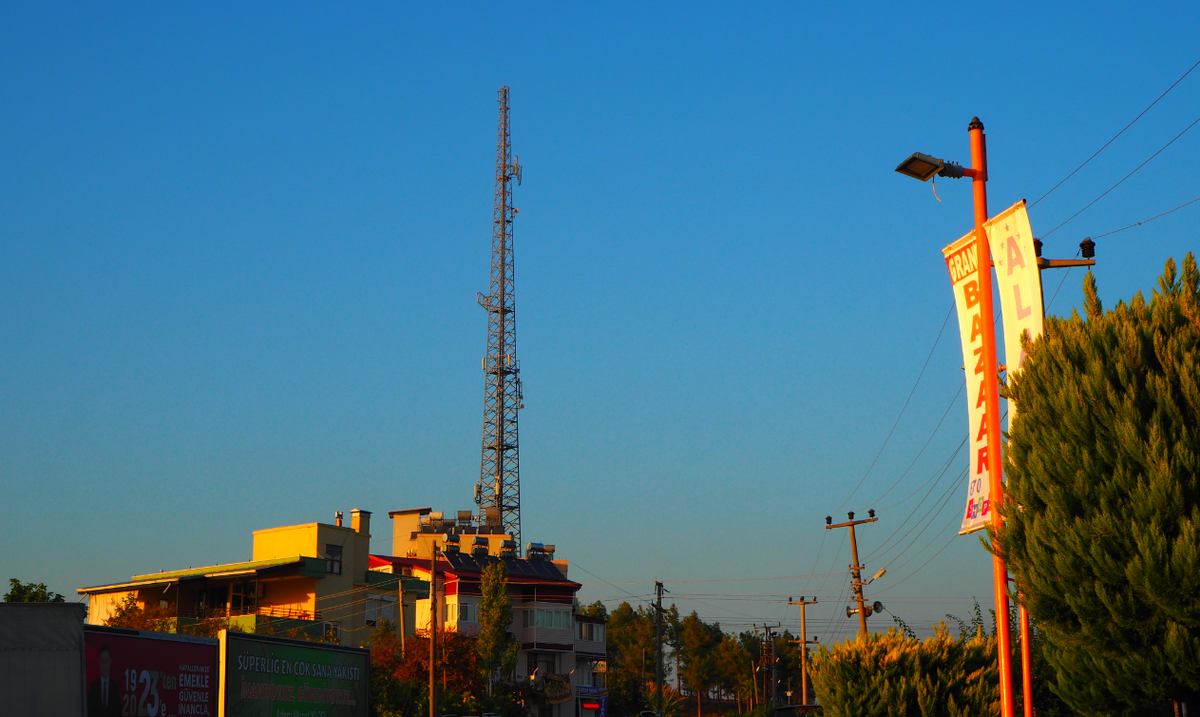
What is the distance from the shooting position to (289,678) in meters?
17.6

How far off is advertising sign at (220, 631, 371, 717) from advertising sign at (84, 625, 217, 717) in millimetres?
472

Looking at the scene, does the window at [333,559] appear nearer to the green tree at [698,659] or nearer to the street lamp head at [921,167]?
the street lamp head at [921,167]

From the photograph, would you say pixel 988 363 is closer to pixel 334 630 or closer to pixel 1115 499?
pixel 1115 499

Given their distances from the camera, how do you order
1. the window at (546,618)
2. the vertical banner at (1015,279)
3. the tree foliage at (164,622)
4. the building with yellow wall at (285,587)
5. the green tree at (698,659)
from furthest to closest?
the green tree at (698,659)
the window at (546,618)
the building with yellow wall at (285,587)
the tree foliage at (164,622)
the vertical banner at (1015,279)

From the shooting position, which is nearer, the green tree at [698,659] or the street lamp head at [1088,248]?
the street lamp head at [1088,248]

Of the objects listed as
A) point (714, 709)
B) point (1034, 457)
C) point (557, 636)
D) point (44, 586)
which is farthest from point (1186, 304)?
point (714, 709)

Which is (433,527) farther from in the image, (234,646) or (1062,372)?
(1062,372)

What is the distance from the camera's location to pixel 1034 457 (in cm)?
1384

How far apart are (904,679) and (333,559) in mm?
44557

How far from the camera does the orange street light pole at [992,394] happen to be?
14.6 meters

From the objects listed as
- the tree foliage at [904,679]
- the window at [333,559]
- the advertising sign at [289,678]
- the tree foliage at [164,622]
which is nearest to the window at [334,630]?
the window at [333,559]

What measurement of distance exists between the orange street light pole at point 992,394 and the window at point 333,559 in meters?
48.1

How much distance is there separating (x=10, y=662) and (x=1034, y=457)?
13.0m

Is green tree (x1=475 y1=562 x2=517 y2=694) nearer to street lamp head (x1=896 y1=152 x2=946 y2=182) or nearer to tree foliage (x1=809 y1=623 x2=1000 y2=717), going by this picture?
tree foliage (x1=809 y1=623 x2=1000 y2=717)
